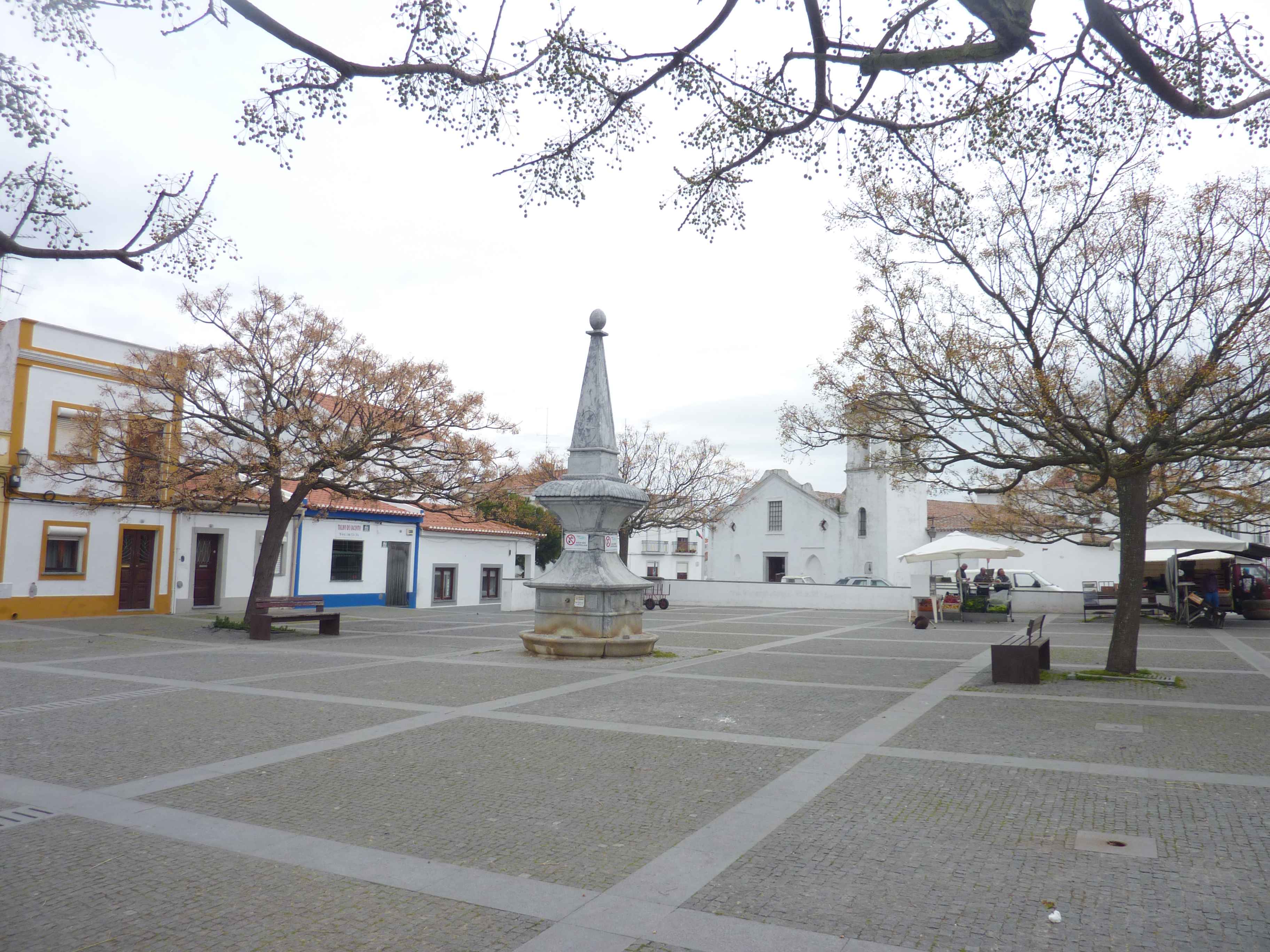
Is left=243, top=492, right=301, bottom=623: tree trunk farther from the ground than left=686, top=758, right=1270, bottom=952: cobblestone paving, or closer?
farther from the ground

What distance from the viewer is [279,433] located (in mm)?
17281

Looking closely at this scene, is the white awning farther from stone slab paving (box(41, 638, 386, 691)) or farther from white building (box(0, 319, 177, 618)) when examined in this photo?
stone slab paving (box(41, 638, 386, 691))

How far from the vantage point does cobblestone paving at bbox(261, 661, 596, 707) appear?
10.4 m

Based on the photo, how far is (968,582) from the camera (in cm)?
3008

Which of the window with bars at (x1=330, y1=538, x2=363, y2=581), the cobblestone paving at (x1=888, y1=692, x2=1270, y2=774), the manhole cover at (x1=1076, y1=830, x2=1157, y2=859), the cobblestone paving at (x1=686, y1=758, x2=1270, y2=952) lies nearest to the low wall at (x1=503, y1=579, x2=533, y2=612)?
the window with bars at (x1=330, y1=538, x2=363, y2=581)

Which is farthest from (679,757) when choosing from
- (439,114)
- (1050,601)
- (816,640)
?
(1050,601)

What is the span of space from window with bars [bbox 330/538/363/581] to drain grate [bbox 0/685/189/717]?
1831 cm

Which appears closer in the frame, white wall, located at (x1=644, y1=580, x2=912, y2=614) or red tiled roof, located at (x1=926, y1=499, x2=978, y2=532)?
white wall, located at (x1=644, y1=580, x2=912, y2=614)

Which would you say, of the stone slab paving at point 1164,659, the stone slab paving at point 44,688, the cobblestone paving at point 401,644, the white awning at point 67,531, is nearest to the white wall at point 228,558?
the white awning at point 67,531

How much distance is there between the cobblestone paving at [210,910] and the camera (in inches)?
148

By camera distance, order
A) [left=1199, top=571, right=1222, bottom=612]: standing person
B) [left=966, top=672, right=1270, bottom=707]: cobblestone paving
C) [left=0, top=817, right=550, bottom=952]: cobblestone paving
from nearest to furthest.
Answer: [left=0, top=817, right=550, bottom=952]: cobblestone paving, [left=966, top=672, right=1270, bottom=707]: cobblestone paving, [left=1199, top=571, right=1222, bottom=612]: standing person

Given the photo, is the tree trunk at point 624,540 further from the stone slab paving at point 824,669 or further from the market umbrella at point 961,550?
the stone slab paving at point 824,669

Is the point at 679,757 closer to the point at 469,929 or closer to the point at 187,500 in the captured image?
the point at 469,929

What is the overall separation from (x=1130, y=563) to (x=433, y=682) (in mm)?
9285
